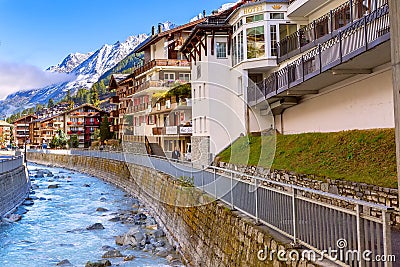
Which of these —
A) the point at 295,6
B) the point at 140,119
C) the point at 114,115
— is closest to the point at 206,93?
the point at 295,6

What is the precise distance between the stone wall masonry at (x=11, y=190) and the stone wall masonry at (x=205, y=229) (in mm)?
9735

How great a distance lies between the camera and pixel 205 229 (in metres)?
12.6

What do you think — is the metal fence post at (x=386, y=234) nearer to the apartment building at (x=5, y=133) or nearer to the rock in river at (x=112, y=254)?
the rock in river at (x=112, y=254)

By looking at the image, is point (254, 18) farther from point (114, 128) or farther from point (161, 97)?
point (114, 128)

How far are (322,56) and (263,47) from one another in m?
9.97

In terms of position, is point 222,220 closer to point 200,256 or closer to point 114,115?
point 200,256

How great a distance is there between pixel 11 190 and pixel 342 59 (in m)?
26.1

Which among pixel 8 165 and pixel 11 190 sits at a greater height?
pixel 8 165

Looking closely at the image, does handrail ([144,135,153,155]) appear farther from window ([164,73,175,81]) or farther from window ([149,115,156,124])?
window ([164,73,175,81])

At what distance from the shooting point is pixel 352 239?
17.9ft

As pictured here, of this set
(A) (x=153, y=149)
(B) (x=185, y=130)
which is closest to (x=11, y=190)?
(B) (x=185, y=130)

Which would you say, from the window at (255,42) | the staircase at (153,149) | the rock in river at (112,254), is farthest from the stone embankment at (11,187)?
the window at (255,42)

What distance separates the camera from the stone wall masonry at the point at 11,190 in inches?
1067

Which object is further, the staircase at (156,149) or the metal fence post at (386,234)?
the staircase at (156,149)
